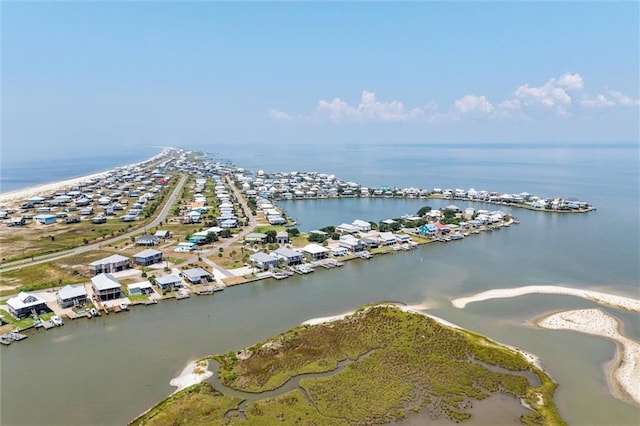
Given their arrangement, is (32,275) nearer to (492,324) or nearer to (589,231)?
(492,324)

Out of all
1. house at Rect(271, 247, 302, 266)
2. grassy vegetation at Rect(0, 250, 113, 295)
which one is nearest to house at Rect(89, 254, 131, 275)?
grassy vegetation at Rect(0, 250, 113, 295)

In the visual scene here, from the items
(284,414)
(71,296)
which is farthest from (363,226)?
(284,414)

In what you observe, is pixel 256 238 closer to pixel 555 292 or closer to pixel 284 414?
pixel 284 414

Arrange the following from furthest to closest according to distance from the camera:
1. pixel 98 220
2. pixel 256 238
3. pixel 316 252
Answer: pixel 98 220, pixel 256 238, pixel 316 252

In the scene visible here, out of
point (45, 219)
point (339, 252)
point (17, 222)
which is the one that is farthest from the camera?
point (45, 219)

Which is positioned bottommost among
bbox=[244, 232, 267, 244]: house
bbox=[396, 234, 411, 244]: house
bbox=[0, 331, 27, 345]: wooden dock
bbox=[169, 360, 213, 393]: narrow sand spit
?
bbox=[169, 360, 213, 393]: narrow sand spit

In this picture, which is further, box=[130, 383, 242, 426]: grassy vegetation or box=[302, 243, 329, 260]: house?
box=[302, 243, 329, 260]: house

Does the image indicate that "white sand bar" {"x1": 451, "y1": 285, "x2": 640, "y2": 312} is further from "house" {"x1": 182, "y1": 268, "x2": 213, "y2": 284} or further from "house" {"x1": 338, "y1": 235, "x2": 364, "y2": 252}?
"house" {"x1": 182, "y1": 268, "x2": 213, "y2": 284}
